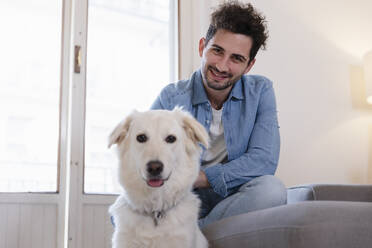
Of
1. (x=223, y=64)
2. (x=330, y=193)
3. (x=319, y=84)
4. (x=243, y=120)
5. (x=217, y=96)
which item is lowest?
(x=330, y=193)

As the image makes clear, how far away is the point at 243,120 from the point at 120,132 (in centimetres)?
67

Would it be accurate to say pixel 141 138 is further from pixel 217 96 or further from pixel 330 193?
pixel 330 193

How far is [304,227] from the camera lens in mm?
1263

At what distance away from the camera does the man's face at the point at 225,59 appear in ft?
6.64

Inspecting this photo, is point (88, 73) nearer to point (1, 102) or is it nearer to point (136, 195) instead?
point (1, 102)

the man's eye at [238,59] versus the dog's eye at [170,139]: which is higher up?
the man's eye at [238,59]

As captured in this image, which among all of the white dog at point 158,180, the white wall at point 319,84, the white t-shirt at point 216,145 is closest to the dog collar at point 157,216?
the white dog at point 158,180

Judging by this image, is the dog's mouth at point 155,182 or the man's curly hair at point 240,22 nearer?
the dog's mouth at point 155,182

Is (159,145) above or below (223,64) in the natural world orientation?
below

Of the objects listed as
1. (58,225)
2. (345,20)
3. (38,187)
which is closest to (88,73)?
(38,187)

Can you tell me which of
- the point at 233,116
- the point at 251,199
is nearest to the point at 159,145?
the point at 251,199

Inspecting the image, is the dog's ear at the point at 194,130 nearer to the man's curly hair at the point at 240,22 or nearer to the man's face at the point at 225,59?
the man's face at the point at 225,59

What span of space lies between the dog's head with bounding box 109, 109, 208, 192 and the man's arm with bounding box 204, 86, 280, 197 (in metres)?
0.22

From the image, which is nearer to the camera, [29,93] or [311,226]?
[311,226]
